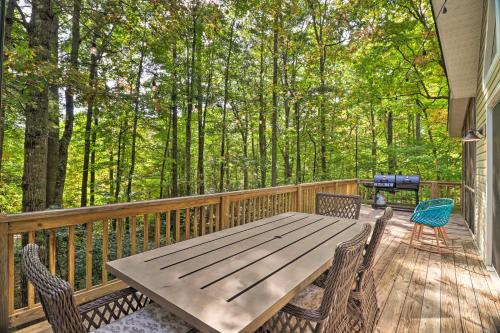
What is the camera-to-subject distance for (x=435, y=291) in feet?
9.66

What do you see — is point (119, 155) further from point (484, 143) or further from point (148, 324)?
point (484, 143)

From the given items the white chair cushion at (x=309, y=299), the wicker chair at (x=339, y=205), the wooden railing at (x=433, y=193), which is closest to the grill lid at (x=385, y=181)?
the wooden railing at (x=433, y=193)

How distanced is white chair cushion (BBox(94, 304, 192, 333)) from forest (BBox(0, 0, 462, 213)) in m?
3.03

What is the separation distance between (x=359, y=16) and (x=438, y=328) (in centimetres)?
673

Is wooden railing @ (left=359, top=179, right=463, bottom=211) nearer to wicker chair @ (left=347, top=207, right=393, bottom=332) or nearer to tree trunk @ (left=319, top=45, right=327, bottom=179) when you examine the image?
tree trunk @ (left=319, top=45, right=327, bottom=179)

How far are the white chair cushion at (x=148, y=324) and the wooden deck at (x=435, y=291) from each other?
1.83 m

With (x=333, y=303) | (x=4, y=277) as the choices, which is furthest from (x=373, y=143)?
(x=4, y=277)

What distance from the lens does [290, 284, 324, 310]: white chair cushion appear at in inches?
69.3

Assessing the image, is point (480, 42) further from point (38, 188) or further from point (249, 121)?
point (249, 121)

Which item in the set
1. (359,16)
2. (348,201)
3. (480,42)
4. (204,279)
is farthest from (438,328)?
(359,16)

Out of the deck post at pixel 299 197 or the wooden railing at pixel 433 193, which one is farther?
the wooden railing at pixel 433 193

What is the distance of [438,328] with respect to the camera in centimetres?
228

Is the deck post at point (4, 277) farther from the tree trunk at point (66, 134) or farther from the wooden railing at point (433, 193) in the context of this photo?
the wooden railing at point (433, 193)

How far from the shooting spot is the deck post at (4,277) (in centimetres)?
171
